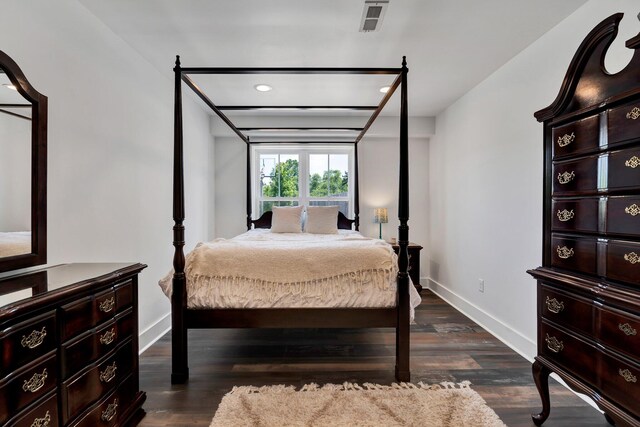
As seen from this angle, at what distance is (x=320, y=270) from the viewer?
210 cm

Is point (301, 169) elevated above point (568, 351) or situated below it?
above

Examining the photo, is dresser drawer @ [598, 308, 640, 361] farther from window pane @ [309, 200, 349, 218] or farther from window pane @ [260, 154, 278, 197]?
window pane @ [260, 154, 278, 197]

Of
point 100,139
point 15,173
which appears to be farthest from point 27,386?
point 100,139

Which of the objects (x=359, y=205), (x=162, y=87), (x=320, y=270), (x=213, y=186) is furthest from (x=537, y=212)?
(x=213, y=186)

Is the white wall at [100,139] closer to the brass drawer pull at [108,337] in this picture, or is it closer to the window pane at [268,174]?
the brass drawer pull at [108,337]

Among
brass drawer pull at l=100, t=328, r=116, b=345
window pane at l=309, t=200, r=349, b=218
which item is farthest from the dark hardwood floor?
window pane at l=309, t=200, r=349, b=218

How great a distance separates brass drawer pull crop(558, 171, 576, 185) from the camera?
1455mm

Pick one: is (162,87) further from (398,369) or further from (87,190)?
(398,369)

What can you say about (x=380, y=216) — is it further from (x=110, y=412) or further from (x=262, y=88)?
(x=110, y=412)

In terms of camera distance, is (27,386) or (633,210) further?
(633,210)

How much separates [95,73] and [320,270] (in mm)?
2016

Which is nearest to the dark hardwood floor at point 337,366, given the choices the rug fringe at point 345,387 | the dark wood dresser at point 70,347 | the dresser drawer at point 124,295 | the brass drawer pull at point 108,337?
the rug fringe at point 345,387

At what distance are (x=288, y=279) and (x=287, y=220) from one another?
2.09 metres

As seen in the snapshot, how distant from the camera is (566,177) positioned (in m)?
1.49
